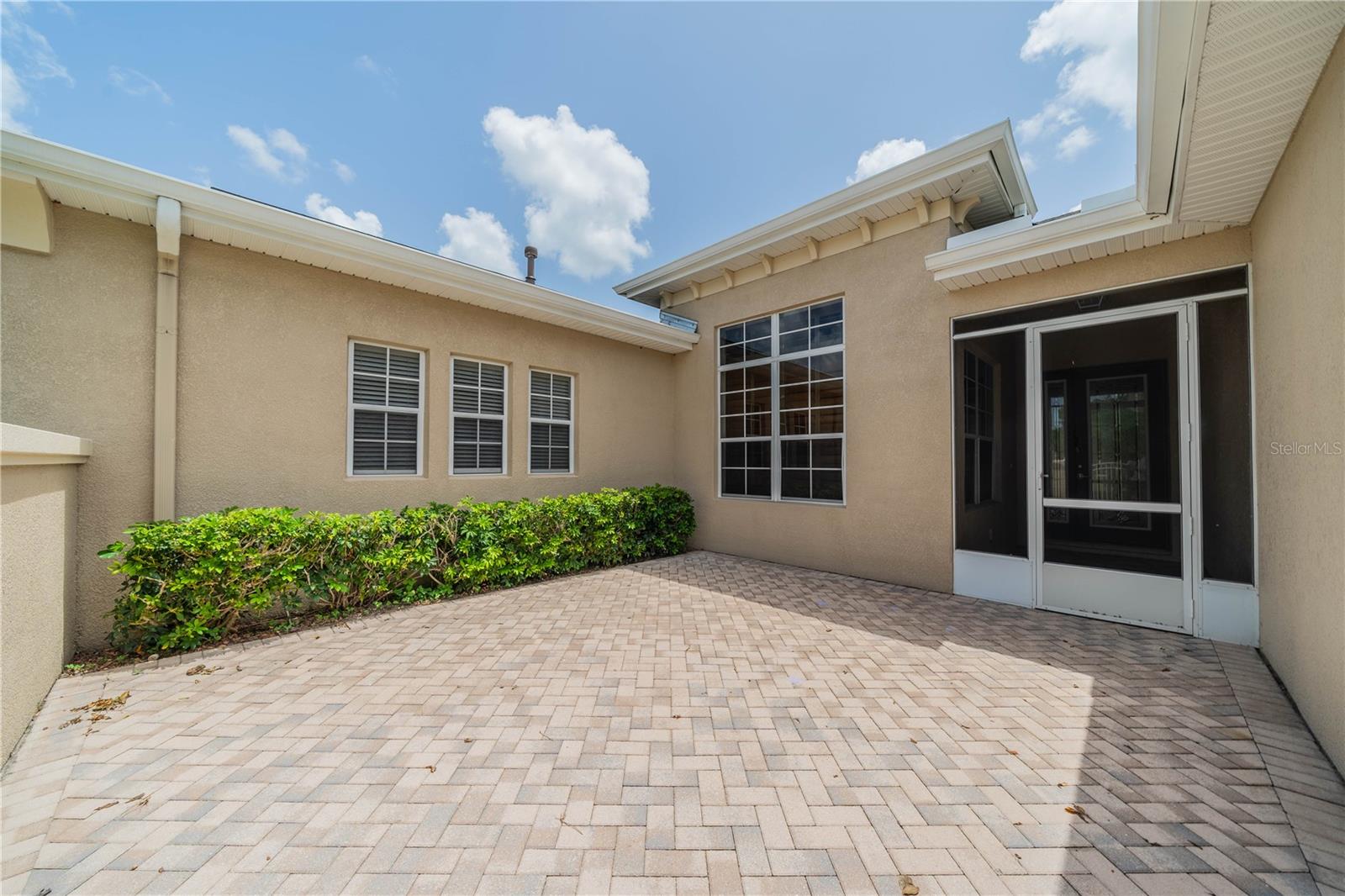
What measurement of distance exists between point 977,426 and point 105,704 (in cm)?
771

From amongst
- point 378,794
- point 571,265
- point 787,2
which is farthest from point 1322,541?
point 571,265

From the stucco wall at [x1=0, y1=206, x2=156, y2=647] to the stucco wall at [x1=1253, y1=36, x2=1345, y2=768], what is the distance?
796 centimetres

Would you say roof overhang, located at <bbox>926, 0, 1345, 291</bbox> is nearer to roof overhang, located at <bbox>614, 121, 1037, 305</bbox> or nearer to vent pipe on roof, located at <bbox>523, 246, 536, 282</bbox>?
roof overhang, located at <bbox>614, 121, 1037, 305</bbox>

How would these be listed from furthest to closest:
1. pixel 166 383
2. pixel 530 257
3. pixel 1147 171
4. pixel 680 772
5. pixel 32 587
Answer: pixel 530 257 → pixel 166 383 → pixel 1147 171 → pixel 32 587 → pixel 680 772

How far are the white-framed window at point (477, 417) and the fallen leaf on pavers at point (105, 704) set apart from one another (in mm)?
3380

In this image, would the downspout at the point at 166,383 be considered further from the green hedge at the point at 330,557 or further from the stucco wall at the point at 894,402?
the stucco wall at the point at 894,402

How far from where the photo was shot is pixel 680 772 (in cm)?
234

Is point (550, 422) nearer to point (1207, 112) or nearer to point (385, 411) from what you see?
point (385, 411)

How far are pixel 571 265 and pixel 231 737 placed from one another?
14.2 metres

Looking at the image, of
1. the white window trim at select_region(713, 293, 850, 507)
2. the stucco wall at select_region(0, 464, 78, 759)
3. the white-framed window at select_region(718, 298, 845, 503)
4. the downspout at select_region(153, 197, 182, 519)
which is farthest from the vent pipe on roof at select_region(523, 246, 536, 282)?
the stucco wall at select_region(0, 464, 78, 759)

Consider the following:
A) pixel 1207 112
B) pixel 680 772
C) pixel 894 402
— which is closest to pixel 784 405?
pixel 894 402

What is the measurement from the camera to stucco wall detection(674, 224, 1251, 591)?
545 centimetres

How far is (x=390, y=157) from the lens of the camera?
7.43 meters

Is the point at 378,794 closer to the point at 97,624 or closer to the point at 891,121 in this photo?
the point at 97,624
